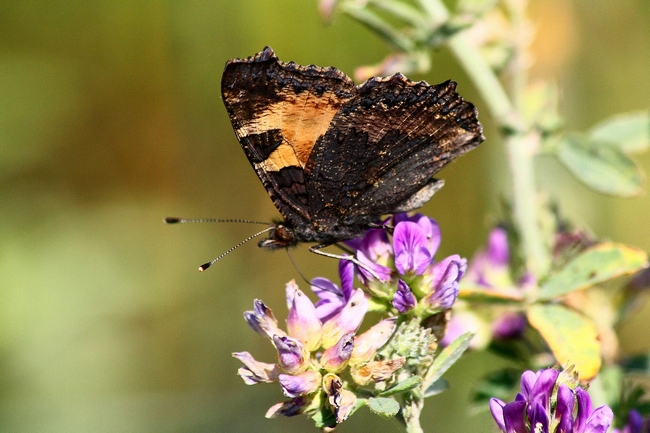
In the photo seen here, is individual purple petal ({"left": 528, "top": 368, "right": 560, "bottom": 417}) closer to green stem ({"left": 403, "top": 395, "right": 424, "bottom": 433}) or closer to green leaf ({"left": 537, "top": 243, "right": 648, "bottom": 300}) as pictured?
green stem ({"left": 403, "top": 395, "right": 424, "bottom": 433})

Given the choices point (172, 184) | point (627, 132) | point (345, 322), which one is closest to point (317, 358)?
point (345, 322)

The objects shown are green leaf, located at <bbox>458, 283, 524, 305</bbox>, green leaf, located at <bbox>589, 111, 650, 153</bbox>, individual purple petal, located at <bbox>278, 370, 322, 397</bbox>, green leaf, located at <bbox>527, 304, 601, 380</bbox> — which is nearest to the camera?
individual purple petal, located at <bbox>278, 370, 322, 397</bbox>

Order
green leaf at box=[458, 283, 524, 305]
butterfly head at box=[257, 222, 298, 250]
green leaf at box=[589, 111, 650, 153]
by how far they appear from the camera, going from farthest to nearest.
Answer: green leaf at box=[589, 111, 650, 153]
butterfly head at box=[257, 222, 298, 250]
green leaf at box=[458, 283, 524, 305]

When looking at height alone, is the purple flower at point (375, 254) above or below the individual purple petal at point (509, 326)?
above

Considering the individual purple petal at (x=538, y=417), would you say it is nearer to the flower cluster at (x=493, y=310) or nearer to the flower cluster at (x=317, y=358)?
the flower cluster at (x=317, y=358)

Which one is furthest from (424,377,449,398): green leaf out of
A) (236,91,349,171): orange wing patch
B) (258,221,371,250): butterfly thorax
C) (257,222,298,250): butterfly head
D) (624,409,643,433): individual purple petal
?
(236,91,349,171): orange wing patch

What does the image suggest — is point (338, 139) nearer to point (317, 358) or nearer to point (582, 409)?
point (317, 358)

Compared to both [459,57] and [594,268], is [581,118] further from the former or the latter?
[594,268]

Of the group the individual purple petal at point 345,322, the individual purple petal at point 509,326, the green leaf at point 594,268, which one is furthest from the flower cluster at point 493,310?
the individual purple petal at point 345,322

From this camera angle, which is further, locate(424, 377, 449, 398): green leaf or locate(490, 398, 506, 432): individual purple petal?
locate(424, 377, 449, 398): green leaf
